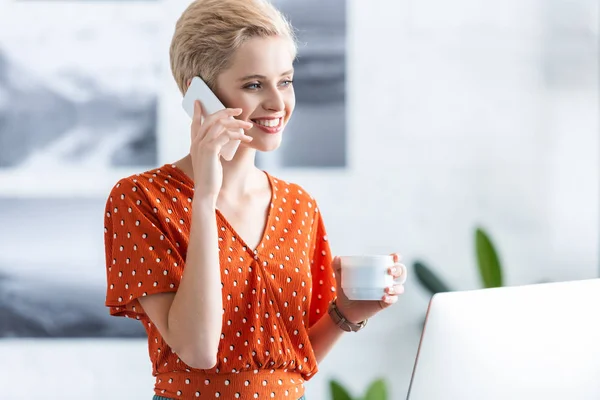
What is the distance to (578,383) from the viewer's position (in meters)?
0.80

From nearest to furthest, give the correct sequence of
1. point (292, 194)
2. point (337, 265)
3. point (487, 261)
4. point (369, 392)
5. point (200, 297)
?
point (200, 297) → point (337, 265) → point (292, 194) → point (369, 392) → point (487, 261)

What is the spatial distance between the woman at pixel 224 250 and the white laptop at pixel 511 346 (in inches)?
17.2

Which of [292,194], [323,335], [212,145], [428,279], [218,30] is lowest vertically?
[428,279]

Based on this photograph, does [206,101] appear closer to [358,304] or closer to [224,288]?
[224,288]

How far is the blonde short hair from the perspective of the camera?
4.10 ft

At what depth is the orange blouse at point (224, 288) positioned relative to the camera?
118 cm

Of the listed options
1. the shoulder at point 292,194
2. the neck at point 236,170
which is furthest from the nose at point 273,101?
the shoulder at point 292,194

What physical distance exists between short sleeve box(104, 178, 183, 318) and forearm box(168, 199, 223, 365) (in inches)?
1.9

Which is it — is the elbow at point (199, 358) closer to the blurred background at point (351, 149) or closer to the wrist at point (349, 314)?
the wrist at point (349, 314)

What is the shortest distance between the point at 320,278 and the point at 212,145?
422 mm

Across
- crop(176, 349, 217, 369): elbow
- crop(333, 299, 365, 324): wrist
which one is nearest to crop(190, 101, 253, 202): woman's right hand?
crop(176, 349, 217, 369): elbow

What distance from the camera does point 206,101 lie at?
1.23 meters

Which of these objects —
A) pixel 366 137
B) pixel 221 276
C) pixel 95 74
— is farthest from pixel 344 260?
pixel 95 74

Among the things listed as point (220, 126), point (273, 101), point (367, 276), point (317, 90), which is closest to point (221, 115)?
point (220, 126)
